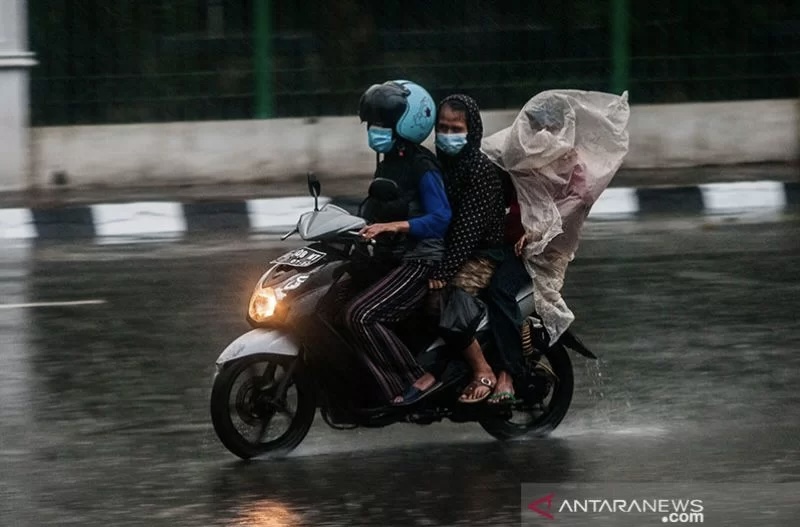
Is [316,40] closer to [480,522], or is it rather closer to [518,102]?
[518,102]

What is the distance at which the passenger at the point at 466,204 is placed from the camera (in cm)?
685

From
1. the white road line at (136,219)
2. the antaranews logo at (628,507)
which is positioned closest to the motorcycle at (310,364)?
the antaranews logo at (628,507)

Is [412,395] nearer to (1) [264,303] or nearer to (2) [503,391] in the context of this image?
(2) [503,391]

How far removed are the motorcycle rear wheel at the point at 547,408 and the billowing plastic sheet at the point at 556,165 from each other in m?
0.18

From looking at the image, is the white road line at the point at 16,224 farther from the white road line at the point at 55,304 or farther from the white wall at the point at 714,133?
the white wall at the point at 714,133

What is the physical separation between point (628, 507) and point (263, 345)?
1.54m

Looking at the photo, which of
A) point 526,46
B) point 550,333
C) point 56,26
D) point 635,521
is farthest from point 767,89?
point 635,521

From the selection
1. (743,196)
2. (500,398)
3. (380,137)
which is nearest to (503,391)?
(500,398)

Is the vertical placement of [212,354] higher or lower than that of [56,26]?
lower

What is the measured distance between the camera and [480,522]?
19.8 feet

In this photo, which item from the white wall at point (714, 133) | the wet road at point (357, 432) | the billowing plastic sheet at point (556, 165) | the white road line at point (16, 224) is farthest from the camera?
the white wall at point (714, 133)

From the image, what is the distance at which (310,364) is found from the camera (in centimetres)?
689

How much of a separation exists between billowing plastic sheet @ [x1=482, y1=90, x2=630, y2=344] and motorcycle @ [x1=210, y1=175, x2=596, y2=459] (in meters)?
0.13

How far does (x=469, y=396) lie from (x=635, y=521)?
117 centimetres
